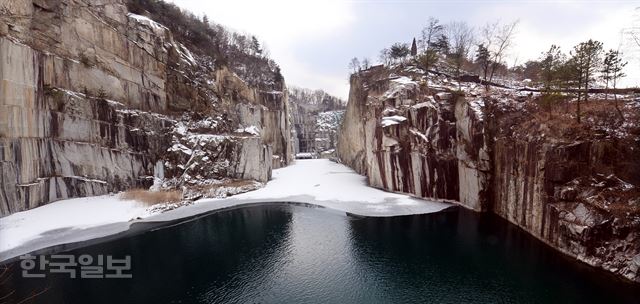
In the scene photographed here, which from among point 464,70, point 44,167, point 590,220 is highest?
point 464,70

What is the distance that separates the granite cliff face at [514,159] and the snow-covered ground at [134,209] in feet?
12.2

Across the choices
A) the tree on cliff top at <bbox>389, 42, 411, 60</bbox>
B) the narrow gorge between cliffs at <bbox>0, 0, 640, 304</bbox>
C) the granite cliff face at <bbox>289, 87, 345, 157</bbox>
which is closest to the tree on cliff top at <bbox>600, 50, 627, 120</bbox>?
the narrow gorge between cliffs at <bbox>0, 0, 640, 304</bbox>

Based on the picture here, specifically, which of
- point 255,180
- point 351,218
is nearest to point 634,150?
point 351,218

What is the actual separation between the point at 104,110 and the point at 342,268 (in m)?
28.8

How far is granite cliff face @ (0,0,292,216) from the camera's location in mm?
22922

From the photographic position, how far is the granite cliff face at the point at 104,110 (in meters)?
22.9

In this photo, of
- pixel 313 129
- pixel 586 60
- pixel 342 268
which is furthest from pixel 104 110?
pixel 313 129

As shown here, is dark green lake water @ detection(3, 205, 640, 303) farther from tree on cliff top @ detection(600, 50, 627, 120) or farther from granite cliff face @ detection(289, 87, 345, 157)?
granite cliff face @ detection(289, 87, 345, 157)

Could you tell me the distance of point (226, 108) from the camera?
45.2m

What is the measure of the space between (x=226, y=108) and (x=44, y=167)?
77.7ft

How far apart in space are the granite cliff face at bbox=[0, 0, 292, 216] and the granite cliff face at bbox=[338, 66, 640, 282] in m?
18.6

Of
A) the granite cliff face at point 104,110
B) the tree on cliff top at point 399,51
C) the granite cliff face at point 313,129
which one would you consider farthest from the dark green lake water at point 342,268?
the granite cliff face at point 313,129

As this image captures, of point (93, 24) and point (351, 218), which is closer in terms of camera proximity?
point (351, 218)

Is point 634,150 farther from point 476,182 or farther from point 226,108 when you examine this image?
point 226,108
